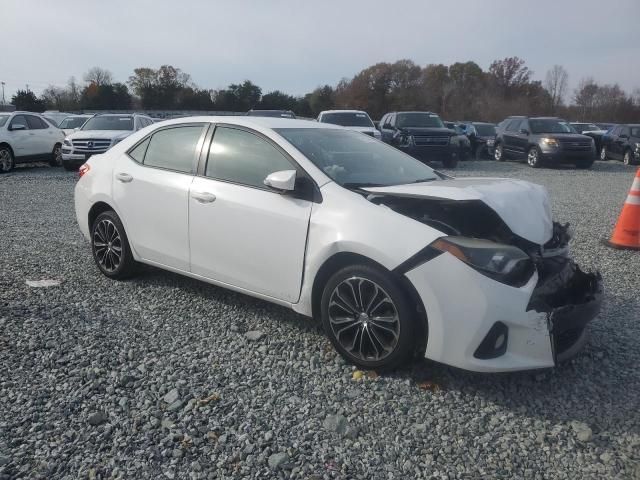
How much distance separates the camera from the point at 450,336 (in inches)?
119

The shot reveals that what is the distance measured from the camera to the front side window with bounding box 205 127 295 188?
3920 millimetres

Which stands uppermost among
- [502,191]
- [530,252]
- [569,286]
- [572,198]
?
[502,191]

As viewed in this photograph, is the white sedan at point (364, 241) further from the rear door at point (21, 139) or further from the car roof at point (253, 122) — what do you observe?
the rear door at point (21, 139)

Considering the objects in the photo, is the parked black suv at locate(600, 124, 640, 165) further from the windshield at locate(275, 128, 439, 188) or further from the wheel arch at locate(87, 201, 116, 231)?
the wheel arch at locate(87, 201, 116, 231)

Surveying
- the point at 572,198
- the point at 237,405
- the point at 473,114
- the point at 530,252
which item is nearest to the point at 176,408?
the point at 237,405

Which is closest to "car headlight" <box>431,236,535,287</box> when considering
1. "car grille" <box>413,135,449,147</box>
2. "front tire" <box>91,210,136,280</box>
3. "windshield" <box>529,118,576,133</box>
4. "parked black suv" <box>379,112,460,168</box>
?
"front tire" <box>91,210,136,280</box>

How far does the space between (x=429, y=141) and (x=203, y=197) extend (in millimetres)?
12992

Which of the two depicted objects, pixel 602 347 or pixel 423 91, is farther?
pixel 423 91

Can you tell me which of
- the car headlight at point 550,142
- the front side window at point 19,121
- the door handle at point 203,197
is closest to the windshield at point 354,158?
the door handle at point 203,197

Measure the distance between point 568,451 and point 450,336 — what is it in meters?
0.79

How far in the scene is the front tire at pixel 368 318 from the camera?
10.4 feet

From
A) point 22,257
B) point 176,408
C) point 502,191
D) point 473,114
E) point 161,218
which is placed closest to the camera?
point 176,408

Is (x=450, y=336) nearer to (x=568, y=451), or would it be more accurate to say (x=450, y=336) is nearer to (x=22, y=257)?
(x=568, y=451)

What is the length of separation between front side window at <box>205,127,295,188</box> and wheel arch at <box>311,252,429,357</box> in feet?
2.56
